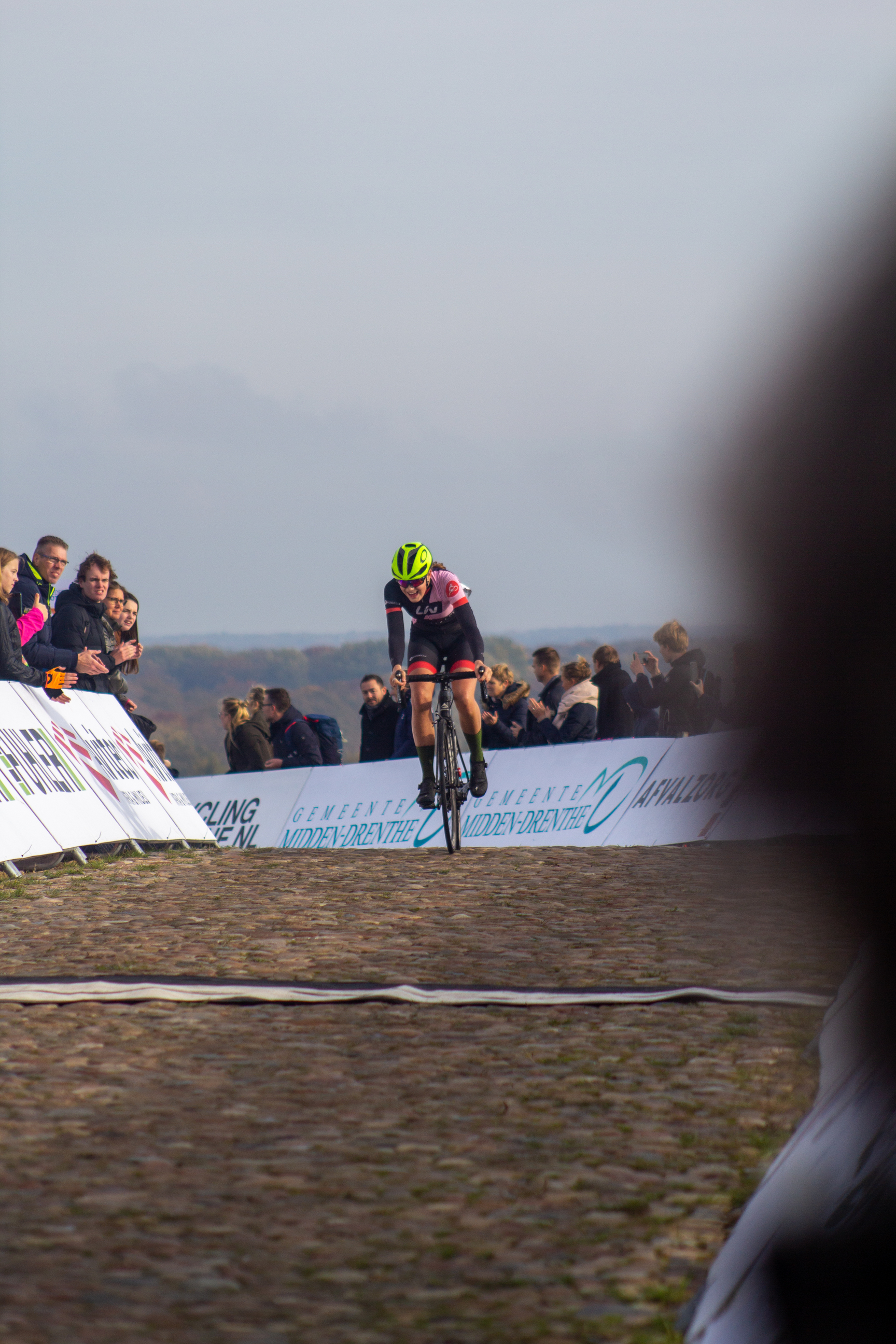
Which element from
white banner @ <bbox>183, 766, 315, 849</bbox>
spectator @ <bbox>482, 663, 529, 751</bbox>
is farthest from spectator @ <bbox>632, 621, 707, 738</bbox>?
white banner @ <bbox>183, 766, 315, 849</bbox>

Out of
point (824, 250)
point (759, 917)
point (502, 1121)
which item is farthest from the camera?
point (502, 1121)

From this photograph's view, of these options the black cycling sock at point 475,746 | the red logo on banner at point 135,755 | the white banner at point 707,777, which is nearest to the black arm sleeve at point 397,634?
the black cycling sock at point 475,746

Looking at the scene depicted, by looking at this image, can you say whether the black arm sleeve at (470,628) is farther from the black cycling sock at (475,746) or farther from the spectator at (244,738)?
the spectator at (244,738)

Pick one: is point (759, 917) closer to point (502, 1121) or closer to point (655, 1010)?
point (502, 1121)

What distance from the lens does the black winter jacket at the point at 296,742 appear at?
19109 millimetres

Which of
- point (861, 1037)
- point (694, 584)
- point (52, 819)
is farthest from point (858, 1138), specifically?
point (52, 819)

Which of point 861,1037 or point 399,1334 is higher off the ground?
point 861,1037

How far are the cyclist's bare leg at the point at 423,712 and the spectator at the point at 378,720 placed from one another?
6515 mm

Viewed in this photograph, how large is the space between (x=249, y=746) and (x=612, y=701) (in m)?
5.69

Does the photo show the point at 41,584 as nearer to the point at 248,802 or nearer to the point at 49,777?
the point at 49,777

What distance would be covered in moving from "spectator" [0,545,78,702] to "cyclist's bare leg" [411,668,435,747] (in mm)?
2991

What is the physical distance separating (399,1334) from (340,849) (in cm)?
992

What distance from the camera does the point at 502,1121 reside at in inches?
177

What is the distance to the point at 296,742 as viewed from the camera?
1916 centimetres
